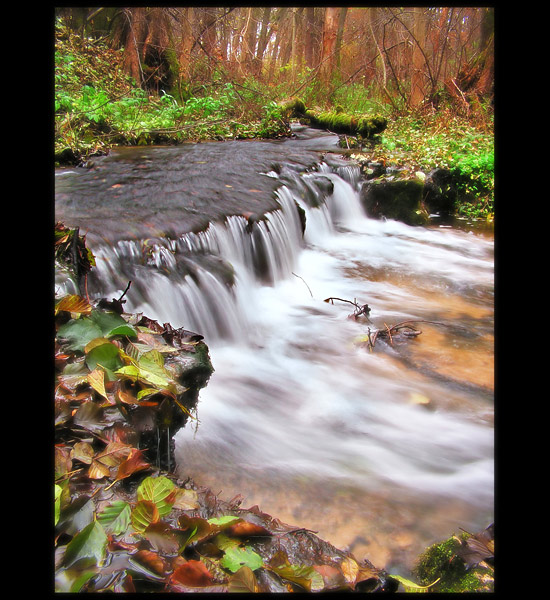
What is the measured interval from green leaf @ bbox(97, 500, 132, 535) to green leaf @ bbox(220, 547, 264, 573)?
0.35 m

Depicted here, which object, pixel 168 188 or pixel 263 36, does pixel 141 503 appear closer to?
pixel 168 188

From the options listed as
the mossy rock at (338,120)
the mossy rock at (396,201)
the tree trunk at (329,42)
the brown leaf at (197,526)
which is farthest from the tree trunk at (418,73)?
the brown leaf at (197,526)

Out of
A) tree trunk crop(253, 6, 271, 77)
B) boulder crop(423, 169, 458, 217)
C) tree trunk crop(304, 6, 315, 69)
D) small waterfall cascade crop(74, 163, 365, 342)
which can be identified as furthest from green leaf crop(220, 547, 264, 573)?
tree trunk crop(304, 6, 315, 69)

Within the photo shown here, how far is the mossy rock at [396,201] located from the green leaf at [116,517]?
7.76 m

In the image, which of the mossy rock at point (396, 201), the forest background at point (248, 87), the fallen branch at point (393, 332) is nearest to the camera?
the fallen branch at point (393, 332)

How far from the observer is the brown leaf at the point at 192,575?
4.43ft

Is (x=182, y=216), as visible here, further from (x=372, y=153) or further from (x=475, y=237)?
(x=372, y=153)

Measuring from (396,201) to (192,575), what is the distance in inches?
318

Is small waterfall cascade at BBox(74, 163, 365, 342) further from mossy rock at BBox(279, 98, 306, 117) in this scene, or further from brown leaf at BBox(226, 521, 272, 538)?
mossy rock at BBox(279, 98, 306, 117)

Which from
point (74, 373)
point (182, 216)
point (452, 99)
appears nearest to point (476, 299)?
point (182, 216)

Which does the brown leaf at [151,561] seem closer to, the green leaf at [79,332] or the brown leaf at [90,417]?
the brown leaf at [90,417]

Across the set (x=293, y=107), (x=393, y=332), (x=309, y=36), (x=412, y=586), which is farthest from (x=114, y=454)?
(x=309, y=36)

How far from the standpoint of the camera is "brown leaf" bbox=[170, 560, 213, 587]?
1350 millimetres

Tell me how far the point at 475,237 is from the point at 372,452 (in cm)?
597
